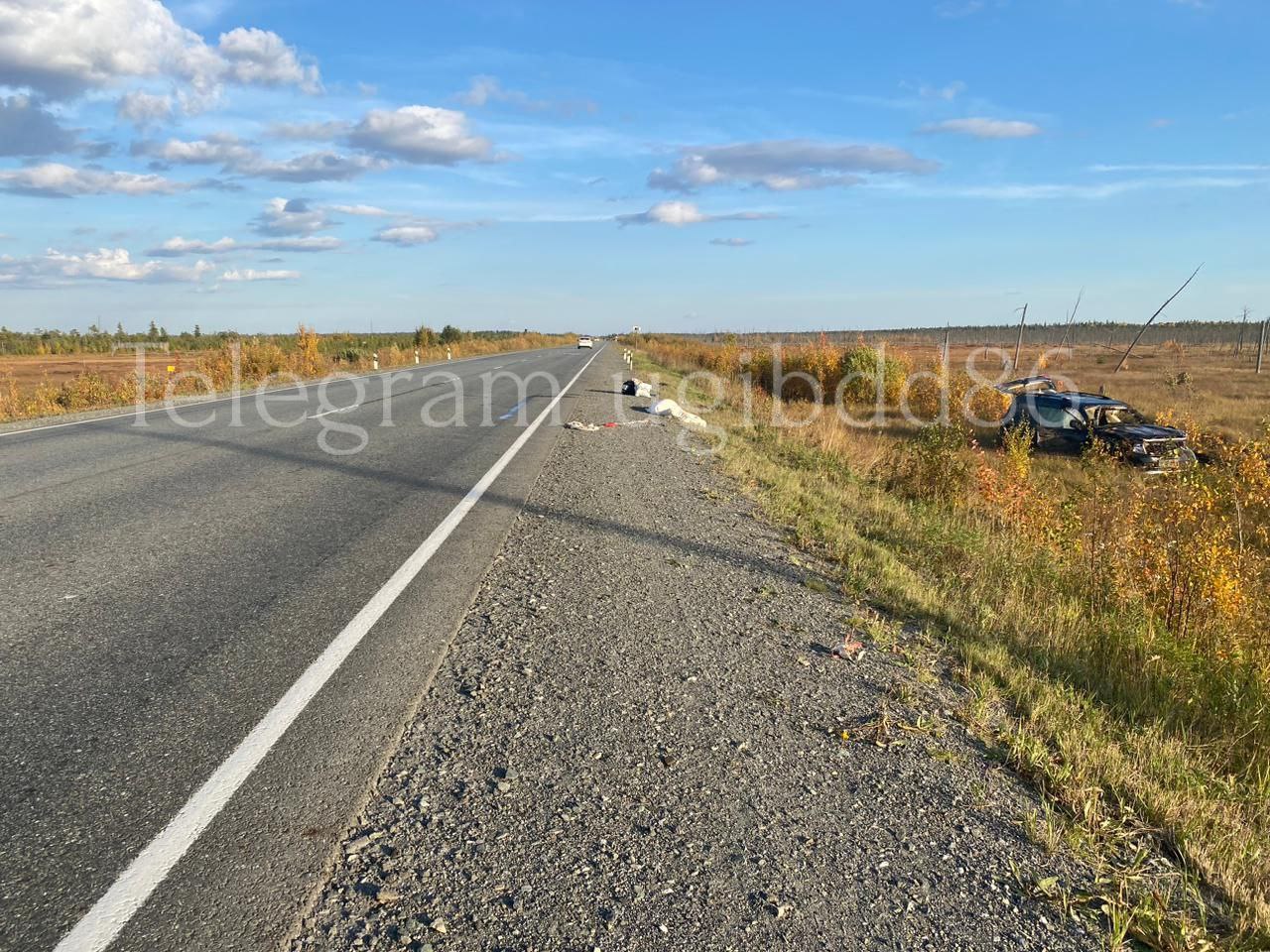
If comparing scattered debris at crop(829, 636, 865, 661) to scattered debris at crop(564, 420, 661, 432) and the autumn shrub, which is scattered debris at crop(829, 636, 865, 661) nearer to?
the autumn shrub

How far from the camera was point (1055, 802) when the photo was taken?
3.17 metres

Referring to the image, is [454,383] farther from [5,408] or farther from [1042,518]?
[1042,518]

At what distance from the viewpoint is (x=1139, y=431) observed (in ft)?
50.2

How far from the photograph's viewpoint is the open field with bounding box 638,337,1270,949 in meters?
2.88

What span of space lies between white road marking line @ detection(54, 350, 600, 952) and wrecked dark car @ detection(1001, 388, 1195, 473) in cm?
1395

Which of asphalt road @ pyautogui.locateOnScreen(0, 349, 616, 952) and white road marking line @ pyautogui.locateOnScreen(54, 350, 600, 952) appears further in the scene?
asphalt road @ pyautogui.locateOnScreen(0, 349, 616, 952)

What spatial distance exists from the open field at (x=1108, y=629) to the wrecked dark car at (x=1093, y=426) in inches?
60.1

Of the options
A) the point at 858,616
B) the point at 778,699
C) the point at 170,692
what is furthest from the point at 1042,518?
the point at 170,692

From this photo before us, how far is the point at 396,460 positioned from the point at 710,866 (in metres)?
8.45

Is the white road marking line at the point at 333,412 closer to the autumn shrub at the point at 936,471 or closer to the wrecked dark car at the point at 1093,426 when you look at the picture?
the autumn shrub at the point at 936,471

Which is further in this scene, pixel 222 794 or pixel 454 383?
pixel 454 383

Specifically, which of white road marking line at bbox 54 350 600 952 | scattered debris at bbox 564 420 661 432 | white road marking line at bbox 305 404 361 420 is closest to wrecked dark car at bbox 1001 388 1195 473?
scattered debris at bbox 564 420 661 432

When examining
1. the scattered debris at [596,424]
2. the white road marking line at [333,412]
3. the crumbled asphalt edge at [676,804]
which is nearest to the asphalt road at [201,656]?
the crumbled asphalt edge at [676,804]

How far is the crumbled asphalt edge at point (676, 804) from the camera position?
237 cm
